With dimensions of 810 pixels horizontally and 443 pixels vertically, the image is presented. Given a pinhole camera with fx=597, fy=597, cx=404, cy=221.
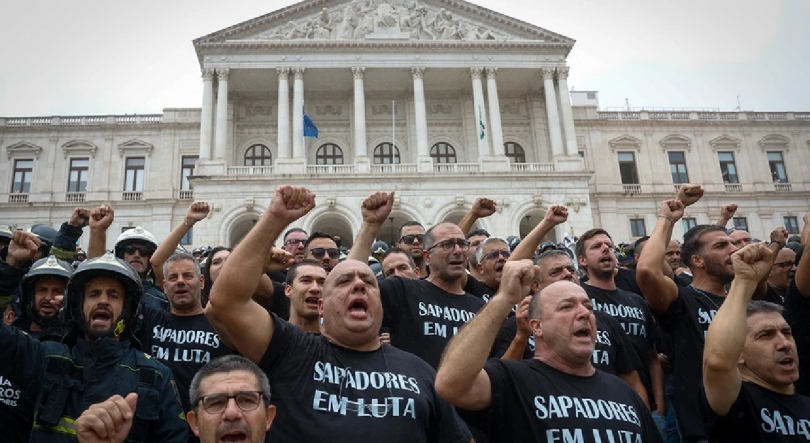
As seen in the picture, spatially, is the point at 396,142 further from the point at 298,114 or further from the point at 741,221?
the point at 741,221

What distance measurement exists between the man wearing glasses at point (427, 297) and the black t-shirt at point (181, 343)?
1322 millimetres

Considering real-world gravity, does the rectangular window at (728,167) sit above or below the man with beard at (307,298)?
above

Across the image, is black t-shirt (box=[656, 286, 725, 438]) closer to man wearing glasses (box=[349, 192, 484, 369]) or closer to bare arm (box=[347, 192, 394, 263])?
man wearing glasses (box=[349, 192, 484, 369])

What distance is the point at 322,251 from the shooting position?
22.7 ft

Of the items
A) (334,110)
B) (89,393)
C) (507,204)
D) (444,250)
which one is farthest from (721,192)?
(89,393)

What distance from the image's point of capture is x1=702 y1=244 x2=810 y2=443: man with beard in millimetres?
3516

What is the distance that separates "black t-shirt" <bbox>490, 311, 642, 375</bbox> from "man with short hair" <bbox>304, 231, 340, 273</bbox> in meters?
2.61

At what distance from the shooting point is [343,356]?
3.52 meters

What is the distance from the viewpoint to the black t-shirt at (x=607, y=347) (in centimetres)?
458

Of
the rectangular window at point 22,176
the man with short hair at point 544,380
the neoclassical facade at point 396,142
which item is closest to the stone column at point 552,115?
the neoclassical facade at point 396,142

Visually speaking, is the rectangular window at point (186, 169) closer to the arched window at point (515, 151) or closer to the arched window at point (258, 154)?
the arched window at point (258, 154)

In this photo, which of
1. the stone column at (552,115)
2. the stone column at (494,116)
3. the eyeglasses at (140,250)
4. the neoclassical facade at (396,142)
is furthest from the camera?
the stone column at (552,115)

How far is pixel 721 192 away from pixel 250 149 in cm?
2973

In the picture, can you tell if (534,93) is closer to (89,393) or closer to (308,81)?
(308,81)
